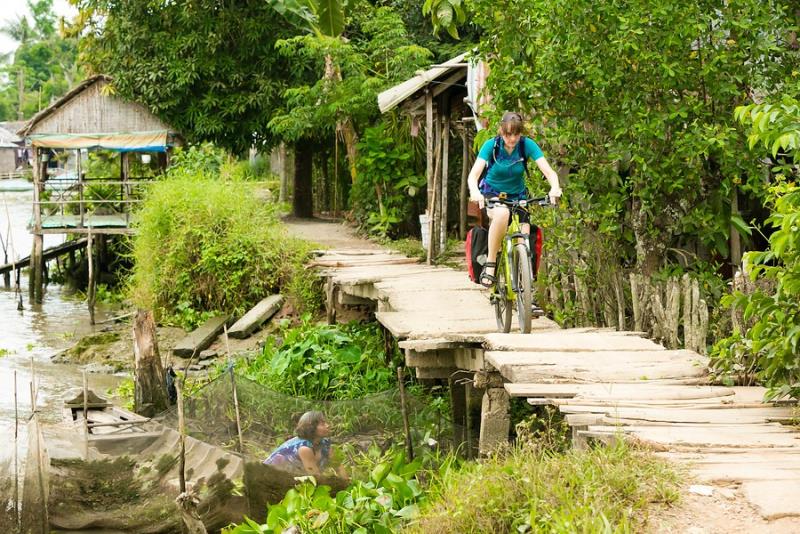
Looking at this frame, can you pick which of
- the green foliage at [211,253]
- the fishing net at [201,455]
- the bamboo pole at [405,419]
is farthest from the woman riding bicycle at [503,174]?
the green foliage at [211,253]

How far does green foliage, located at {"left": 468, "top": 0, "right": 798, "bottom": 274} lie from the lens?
843 centimetres

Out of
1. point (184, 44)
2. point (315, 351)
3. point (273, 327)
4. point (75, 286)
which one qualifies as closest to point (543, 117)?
point (315, 351)

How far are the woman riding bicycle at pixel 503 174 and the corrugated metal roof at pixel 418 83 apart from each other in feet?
16.0

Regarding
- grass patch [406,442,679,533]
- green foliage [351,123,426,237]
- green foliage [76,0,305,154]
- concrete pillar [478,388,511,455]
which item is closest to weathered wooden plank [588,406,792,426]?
grass patch [406,442,679,533]

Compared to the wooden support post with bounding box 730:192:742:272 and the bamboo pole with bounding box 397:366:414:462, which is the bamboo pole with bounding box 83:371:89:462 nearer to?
the bamboo pole with bounding box 397:366:414:462

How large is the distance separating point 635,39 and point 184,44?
1529 centimetres

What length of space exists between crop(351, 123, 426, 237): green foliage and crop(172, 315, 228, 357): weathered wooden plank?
371cm

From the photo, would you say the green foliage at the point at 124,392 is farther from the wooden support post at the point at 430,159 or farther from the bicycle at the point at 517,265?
the bicycle at the point at 517,265

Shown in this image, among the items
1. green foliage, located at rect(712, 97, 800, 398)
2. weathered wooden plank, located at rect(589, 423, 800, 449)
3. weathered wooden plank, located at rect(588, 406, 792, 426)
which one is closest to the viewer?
weathered wooden plank, located at rect(589, 423, 800, 449)

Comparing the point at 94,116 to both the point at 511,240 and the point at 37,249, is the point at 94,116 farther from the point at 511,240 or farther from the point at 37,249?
the point at 511,240

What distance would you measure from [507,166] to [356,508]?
9.29 ft

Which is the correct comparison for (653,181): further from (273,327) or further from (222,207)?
(222,207)

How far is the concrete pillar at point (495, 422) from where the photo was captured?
7.14m

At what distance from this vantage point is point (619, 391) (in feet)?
19.8
